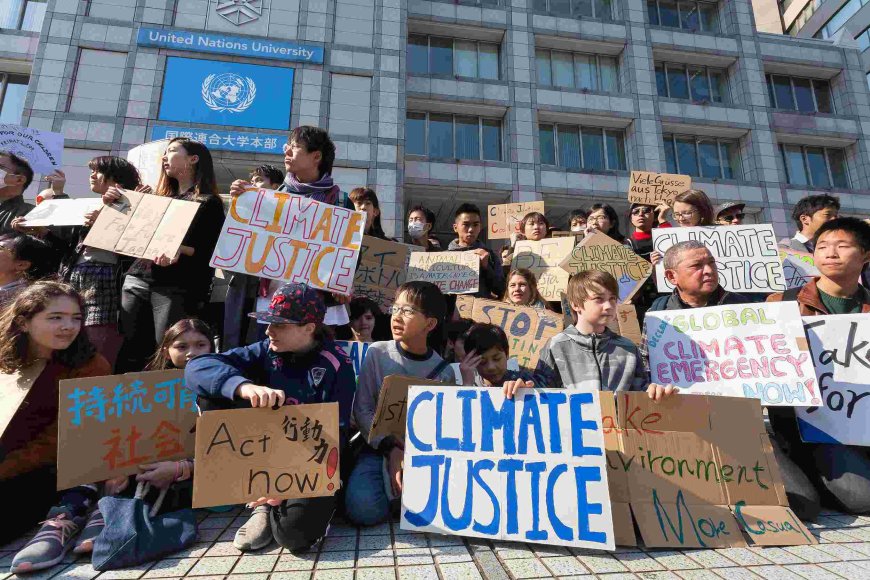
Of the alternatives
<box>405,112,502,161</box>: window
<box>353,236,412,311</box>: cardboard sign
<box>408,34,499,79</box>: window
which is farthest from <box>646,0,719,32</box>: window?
<box>353,236,412,311</box>: cardboard sign

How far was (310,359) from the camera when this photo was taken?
2.56 metres

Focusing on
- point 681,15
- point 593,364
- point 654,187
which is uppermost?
point 681,15

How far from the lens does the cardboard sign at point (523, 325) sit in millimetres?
4004

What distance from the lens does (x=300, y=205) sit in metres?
3.68

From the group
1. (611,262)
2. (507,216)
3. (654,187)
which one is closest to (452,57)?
(507,216)

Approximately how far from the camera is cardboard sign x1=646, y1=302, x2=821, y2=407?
2.66 meters

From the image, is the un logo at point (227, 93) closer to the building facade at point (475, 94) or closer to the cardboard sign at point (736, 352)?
the building facade at point (475, 94)

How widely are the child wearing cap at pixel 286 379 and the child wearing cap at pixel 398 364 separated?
0.24 metres

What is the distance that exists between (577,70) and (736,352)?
1697 centimetres

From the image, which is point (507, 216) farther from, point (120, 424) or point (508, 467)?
point (120, 424)

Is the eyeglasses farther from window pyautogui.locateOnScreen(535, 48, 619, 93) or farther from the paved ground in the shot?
window pyautogui.locateOnScreen(535, 48, 619, 93)

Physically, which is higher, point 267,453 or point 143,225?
point 143,225

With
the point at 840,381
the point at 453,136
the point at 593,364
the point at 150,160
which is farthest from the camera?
the point at 453,136

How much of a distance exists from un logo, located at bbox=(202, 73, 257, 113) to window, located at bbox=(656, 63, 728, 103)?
14.9 m
